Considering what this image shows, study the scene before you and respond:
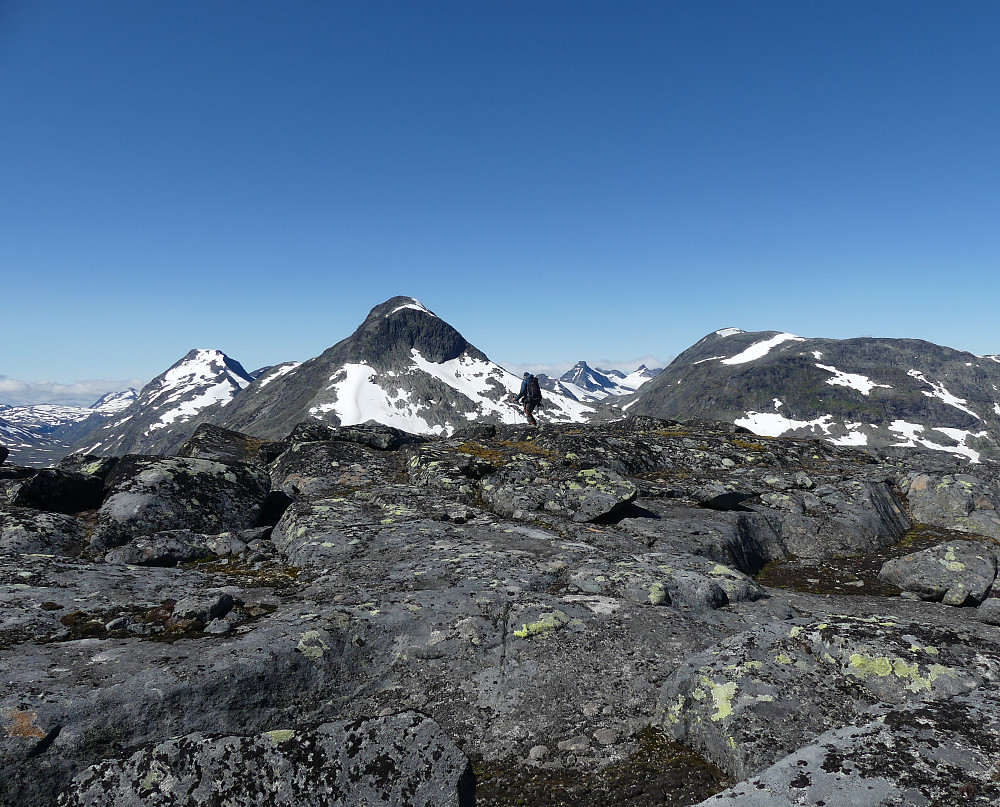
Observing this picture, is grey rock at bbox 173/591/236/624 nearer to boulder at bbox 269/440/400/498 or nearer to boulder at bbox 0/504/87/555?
boulder at bbox 0/504/87/555

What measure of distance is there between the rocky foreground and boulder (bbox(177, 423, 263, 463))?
9391mm

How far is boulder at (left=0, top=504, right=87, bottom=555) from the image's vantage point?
13.1m

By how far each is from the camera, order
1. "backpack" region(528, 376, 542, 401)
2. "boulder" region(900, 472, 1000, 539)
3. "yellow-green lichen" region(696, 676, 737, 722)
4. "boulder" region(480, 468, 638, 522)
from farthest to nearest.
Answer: "backpack" region(528, 376, 542, 401) < "boulder" region(900, 472, 1000, 539) < "boulder" region(480, 468, 638, 522) < "yellow-green lichen" region(696, 676, 737, 722)

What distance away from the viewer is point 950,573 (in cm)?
1482

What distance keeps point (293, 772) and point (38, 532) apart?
12.8 meters

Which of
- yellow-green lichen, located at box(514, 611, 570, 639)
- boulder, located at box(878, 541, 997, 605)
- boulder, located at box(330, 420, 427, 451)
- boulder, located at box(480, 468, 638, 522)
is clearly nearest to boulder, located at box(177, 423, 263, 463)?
boulder, located at box(330, 420, 427, 451)

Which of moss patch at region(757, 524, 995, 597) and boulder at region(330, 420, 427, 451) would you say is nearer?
moss patch at region(757, 524, 995, 597)

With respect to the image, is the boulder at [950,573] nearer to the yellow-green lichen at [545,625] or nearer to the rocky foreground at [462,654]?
the rocky foreground at [462,654]

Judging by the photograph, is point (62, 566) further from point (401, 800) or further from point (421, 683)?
point (401, 800)

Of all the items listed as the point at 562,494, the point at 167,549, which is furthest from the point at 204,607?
the point at 562,494

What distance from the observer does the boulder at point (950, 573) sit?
14.3 metres

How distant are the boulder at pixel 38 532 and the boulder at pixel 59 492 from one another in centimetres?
106

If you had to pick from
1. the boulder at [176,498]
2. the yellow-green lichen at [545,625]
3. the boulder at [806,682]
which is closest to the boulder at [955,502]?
the boulder at [806,682]

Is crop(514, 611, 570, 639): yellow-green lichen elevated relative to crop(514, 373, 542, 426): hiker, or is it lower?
A: lower
